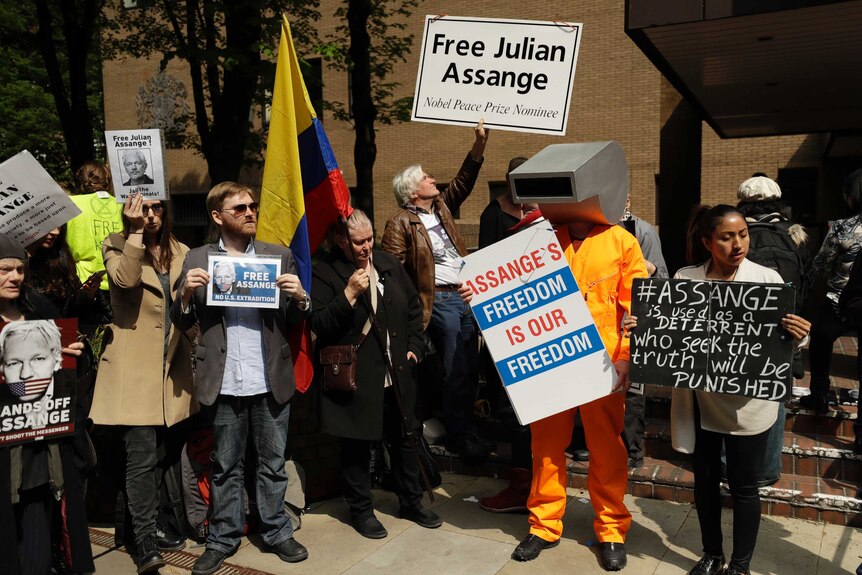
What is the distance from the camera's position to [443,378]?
5.64 meters

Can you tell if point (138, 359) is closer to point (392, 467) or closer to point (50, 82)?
point (392, 467)

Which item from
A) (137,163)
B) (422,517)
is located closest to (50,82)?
(137,163)

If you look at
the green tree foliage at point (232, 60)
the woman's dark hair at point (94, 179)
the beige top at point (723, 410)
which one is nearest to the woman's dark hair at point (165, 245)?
the woman's dark hair at point (94, 179)

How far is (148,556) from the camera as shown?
4.17 m

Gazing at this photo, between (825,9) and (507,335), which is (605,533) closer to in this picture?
(507,335)

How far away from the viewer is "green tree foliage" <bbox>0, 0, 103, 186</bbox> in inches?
532

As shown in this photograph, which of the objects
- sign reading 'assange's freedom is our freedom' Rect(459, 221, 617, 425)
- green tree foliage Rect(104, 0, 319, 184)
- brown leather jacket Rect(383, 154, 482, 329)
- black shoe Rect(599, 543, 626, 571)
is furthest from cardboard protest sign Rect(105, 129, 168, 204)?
green tree foliage Rect(104, 0, 319, 184)

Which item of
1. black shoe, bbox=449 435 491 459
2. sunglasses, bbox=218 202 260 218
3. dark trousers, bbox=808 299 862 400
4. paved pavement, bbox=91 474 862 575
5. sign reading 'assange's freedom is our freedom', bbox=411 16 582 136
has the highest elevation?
sign reading 'assange's freedom is our freedom', bbox=411 16 582 136

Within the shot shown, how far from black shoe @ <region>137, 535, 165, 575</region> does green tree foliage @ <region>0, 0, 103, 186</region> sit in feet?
34.9

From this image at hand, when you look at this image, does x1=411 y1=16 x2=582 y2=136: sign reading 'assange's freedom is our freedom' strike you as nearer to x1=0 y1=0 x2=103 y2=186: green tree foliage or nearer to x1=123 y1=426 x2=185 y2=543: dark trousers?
x1=123 y1=426 x2=185 y2=543: dark trousers

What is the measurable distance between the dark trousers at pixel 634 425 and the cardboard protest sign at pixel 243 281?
2.64 metres

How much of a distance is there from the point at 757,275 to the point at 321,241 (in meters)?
2.43

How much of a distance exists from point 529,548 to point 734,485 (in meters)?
1.16

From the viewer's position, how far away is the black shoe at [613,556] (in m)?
4.07
